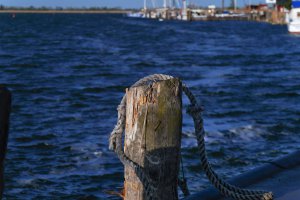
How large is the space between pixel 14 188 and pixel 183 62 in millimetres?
24825

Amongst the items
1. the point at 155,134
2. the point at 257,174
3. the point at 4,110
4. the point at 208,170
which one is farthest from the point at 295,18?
the point at 4,110

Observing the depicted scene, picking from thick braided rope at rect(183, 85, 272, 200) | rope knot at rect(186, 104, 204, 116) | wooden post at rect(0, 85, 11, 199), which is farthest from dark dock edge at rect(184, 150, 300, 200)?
wooden post at rect(0, 85, 11, 199)

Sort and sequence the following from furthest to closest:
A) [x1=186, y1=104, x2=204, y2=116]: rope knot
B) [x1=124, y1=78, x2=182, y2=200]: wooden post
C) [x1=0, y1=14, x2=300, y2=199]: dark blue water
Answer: [x1=0, y1=14, x2=300, y2=199]: dark blue water → [x1=186, y1=104, x2=204, y2=116]: rope knot → [x1=124, y1=78, x2=182, y2=200]: wooden post

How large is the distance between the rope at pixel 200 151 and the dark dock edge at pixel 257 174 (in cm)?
34

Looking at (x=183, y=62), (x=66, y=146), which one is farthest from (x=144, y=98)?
(x=183, y=62)

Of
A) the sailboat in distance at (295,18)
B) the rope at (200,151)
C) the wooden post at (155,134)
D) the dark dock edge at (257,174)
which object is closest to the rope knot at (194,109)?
the rope at (200,151)

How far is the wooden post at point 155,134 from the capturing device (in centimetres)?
554

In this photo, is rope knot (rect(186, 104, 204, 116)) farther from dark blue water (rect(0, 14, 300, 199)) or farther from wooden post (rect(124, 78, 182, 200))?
dark blue water (rect(0, 14, 300, 199))

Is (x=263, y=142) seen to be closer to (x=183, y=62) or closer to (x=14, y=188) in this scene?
(x=14, y=188)

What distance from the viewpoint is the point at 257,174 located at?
7406 millimetres

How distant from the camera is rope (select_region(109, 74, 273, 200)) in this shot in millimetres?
5609

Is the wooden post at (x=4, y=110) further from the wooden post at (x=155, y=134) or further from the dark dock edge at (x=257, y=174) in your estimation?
the dark dock edge at (x=257, y=174)

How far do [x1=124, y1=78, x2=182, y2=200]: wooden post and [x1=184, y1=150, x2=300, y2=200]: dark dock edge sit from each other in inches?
30.1

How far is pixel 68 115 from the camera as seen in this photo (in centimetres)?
1819
